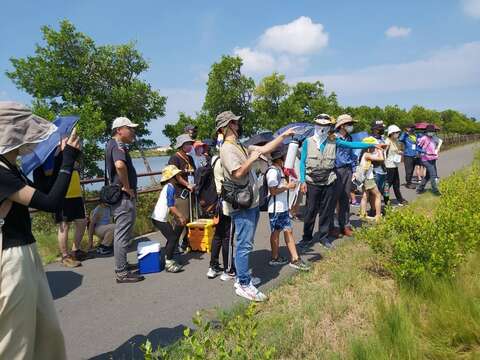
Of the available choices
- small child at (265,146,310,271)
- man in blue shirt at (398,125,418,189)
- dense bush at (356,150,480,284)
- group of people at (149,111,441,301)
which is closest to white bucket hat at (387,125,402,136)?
group of people at (149,111,441,301)

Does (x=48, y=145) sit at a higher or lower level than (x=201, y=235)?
higher

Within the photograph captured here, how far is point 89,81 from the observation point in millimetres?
13664

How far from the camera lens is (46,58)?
13039 mm

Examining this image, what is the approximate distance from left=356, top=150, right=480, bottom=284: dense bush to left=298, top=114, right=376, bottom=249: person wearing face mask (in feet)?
4.17

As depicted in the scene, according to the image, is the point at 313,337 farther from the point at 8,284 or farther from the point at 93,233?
the point at 93,233

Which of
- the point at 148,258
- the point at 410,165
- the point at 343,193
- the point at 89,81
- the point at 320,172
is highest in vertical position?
the point at 89,81

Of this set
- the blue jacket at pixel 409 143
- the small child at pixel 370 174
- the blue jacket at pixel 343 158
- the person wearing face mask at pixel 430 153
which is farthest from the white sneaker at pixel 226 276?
the blue jacket at pixel 409 143

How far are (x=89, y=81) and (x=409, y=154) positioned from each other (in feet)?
37.7

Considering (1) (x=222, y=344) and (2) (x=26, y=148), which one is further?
(2) (x=26, y=148)

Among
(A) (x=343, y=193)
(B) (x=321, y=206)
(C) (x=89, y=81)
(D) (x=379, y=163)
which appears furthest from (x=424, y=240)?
(C) (x=89, y=81)

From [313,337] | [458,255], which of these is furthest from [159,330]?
[458,255]

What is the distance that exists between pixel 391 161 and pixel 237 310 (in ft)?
20.6

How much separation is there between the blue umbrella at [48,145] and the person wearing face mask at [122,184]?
1654 millimetres

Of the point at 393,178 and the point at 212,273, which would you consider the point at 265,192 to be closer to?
the point at 212,273
